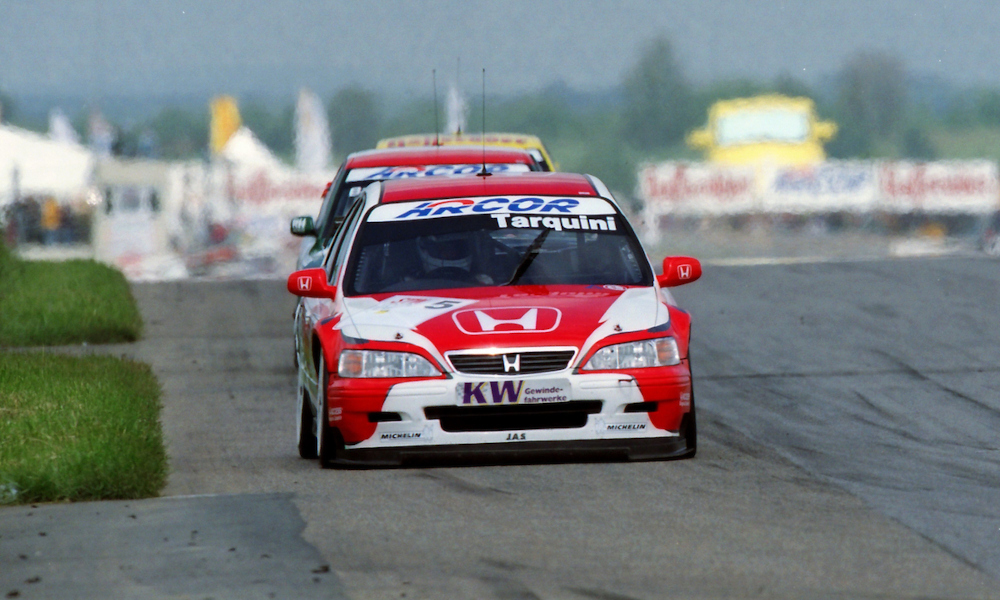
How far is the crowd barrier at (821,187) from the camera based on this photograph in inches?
2913

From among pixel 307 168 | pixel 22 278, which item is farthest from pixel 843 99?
pixel 22 278

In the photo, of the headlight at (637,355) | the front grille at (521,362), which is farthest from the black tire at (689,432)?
the front grille at (521,362)

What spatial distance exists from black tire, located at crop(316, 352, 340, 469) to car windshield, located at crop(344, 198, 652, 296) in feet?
1.92

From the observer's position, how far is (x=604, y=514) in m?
6.68

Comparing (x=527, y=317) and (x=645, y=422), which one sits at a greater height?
(x=527, y=317)

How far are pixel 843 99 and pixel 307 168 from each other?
96.0 ft

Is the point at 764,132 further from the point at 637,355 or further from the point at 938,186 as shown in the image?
the point at 637,355

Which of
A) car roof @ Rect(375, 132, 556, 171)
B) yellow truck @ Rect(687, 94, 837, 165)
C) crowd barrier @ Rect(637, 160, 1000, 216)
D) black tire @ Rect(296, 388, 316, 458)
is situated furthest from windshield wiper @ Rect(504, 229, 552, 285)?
yellow truck @ Rect(687, 94, 837, 165)

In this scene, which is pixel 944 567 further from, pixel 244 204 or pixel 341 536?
pixel 244 204

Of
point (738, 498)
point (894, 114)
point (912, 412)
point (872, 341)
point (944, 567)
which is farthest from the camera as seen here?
point (894, 114)

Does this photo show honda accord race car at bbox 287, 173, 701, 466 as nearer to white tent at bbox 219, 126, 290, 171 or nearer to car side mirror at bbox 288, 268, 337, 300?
car side mirror at bbox 288, 268, 337, 300

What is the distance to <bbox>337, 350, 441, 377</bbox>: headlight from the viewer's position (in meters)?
7.32

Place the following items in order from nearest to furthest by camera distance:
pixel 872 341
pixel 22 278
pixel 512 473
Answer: pixel 512 473 → pixel 872 341 → pixel 22 278

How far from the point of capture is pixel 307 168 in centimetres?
6912
